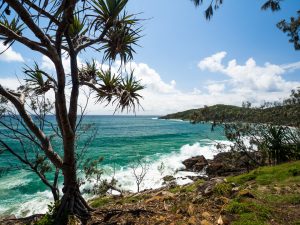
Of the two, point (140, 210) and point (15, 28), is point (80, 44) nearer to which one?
point (15, 28)

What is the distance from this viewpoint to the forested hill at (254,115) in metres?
17.4

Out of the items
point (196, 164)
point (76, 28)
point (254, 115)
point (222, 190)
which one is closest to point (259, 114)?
point (254, 115)

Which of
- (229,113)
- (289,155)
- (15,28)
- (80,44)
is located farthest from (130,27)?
(229,113)

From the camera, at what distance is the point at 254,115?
1877 cm

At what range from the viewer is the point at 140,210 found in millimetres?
5215

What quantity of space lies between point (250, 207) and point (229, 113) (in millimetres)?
13176

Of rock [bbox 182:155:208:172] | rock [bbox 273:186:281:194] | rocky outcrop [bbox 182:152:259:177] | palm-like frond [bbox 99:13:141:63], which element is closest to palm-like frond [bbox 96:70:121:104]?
palm-like frond [bbox 99:13:141:63]

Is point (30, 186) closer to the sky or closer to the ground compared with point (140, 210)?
closer to the ground

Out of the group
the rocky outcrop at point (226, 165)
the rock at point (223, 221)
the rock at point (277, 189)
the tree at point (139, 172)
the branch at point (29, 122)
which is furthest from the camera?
the rocky outcrop at point (226, 165)

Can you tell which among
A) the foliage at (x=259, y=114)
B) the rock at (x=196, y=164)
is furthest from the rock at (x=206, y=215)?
the rock at (x=196, y=164)

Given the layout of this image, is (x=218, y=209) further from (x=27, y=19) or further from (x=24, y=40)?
(x=27, y=19)

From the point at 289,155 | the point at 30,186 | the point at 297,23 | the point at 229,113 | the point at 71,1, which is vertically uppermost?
the point at 297,23

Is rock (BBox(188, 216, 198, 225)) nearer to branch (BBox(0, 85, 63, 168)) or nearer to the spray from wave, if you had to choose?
branch (BBox(0, 85, 63, 168))

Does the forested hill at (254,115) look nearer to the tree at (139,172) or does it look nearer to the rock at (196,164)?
the tree at (139,172)
